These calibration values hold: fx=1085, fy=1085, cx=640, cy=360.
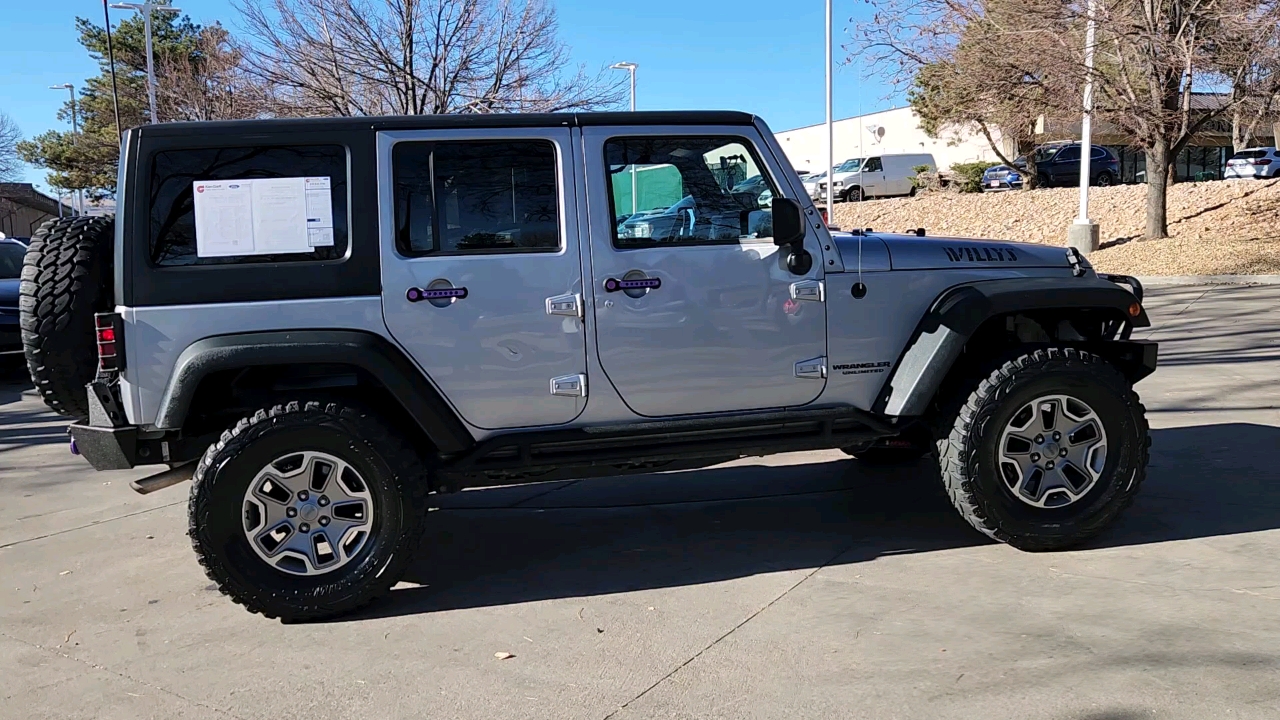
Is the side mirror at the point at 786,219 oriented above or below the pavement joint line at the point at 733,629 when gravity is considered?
above

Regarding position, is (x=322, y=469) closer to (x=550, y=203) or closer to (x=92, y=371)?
(x=92, y=371)

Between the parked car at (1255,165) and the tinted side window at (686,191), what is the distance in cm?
3381

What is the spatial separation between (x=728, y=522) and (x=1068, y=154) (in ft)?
93.1

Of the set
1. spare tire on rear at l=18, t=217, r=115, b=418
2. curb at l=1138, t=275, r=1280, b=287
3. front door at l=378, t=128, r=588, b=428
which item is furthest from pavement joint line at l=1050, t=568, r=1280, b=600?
curb at l=1138, t=275, r=1280, b=287

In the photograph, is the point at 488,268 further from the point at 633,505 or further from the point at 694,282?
the point at 633,505

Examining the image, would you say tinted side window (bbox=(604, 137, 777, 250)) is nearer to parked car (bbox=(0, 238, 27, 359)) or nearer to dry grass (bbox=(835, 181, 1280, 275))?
parked car (bbox=(0, 238, 27, 359))

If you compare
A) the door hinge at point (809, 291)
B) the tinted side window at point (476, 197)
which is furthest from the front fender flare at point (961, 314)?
the tinted side window at point (476, 197)

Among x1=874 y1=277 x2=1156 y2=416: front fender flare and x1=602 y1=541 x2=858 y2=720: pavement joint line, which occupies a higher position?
x1=874 y1=277 x2=1156 y2=416: front fender flare

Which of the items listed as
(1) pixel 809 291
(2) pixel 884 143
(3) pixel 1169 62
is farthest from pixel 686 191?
(2) pixel 884 143

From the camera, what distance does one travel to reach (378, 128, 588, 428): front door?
438 cm

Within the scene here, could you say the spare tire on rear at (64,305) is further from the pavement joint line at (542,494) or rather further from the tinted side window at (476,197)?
the pavement joint line at (542,494)

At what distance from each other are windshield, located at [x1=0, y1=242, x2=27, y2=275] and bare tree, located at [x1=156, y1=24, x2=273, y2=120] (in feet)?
17.3

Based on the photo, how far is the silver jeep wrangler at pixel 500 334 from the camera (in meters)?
4.23

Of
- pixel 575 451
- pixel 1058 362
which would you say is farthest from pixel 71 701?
pixel 1058 362
